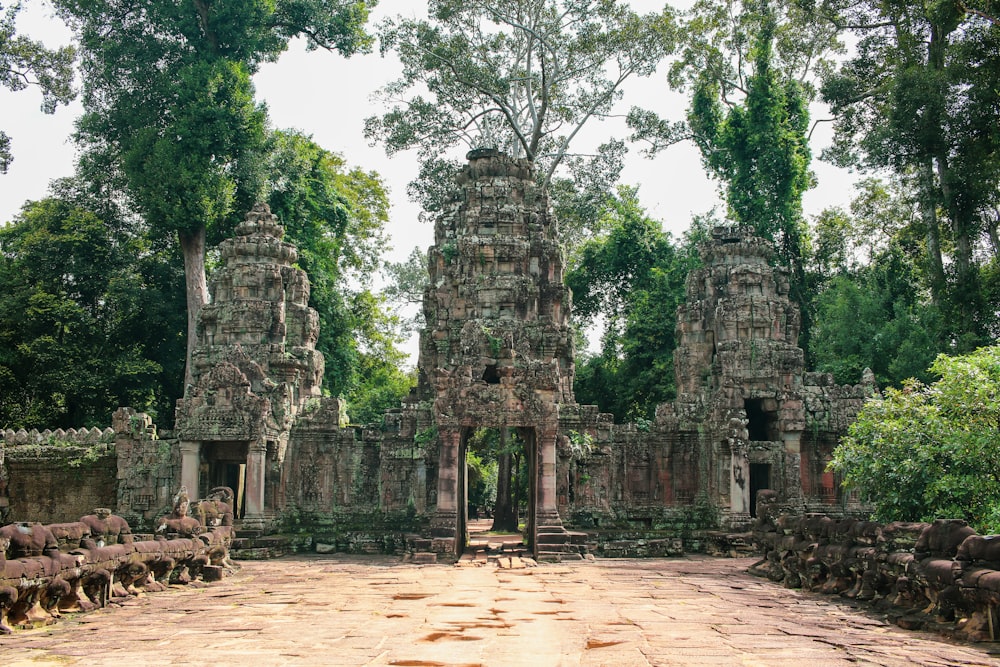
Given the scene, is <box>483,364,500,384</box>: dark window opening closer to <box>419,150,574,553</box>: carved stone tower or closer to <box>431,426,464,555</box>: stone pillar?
<box>419,150,574,553</box>: carved stone tower

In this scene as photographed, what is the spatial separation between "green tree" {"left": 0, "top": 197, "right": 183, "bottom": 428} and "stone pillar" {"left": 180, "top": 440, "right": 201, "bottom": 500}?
29.0ft

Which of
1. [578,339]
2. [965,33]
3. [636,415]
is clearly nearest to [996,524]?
[965,33]

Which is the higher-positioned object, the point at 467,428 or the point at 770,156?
the point at 770,156

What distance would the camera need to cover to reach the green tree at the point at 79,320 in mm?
25641

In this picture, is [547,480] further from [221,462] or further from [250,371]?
[221,462]

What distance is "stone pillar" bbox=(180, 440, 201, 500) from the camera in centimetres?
1786

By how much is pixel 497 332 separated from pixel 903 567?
8.69 meters

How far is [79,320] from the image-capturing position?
26.5 metres

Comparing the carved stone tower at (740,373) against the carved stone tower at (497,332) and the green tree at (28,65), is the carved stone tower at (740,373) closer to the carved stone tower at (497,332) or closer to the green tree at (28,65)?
the carved stone tower at (497,332)

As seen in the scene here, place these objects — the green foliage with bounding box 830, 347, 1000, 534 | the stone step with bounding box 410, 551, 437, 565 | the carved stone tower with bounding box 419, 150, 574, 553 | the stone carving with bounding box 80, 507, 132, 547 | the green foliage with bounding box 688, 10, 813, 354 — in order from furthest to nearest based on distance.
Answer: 1. the green foliage with bounding box 688, 10, 813, 354
2. the carved stone tower with bounding box 419, 150, 574, 553
3. the stone step with bounding box 410, 551, 437, 565
4. the green foliage with bounding box 830, 347, 1000, 534
5. the stone carving with bounding box 80, 507, 132, 547

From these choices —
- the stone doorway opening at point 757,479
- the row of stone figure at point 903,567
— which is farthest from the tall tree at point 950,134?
the row of stone figure at point 903,567

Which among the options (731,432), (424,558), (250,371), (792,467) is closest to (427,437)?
(424,558)

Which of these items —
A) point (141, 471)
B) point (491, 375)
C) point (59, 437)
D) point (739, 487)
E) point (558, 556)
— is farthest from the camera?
point (59, 437)

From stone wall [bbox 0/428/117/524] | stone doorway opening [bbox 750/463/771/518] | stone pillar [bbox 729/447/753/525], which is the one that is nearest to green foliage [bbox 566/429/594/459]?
stone pillar [bbox 729/447/753/525]
